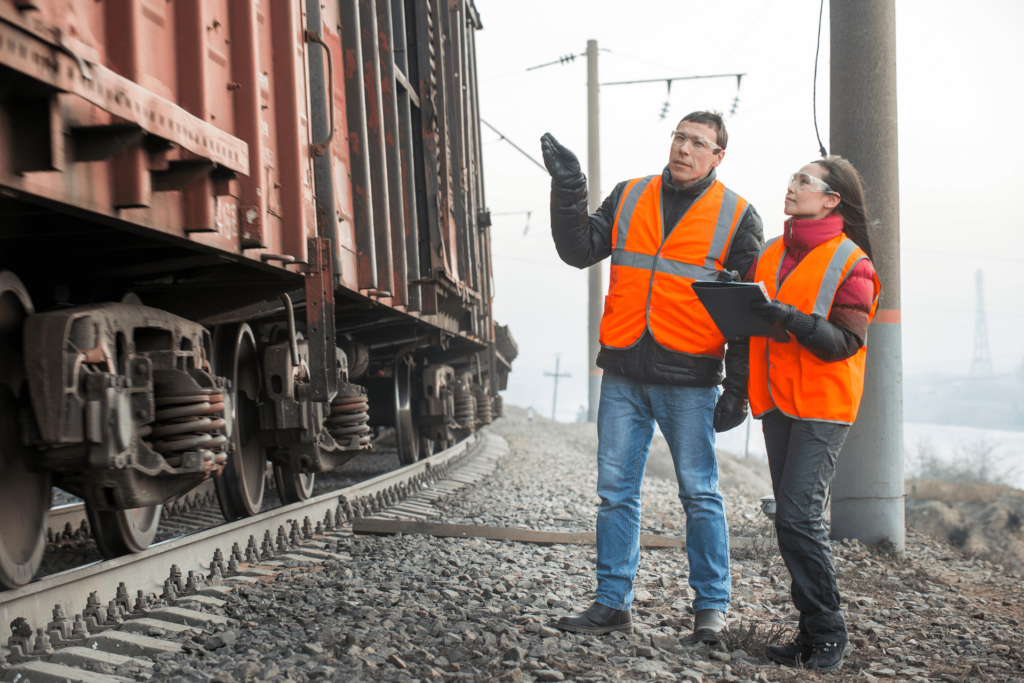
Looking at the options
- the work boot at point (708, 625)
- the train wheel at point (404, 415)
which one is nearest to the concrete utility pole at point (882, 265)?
the work boot at point (708, 625)

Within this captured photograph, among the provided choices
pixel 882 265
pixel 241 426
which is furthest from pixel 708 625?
pixel 882 265

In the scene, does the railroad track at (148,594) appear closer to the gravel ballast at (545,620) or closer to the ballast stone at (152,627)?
the ballast stone at (152,627)

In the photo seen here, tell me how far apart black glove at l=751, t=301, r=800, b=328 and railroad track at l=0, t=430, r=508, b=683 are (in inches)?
92.8

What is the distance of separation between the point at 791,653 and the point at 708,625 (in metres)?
0.32

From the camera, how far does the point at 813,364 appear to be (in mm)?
2955

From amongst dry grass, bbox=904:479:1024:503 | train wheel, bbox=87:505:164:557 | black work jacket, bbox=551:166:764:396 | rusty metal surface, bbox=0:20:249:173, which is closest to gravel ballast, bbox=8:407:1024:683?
train wheel, bbox=87:505:164:557

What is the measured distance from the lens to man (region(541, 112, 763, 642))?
124 inches

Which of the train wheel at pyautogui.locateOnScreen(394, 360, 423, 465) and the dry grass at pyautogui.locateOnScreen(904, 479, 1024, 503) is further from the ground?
the train wheel at pyautogui.locateOnScreen(394, 360, 423, 465)

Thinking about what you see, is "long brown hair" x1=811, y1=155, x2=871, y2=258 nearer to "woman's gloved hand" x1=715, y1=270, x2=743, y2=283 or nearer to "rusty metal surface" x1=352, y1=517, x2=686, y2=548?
"woman's gloved hand" x1=715, y1=270, x2=743, y2=283

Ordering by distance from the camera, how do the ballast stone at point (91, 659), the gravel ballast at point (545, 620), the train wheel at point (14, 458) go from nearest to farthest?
the ballast stone at point (91, 659), the gravel ballast at point (545, 620), the train wheel at point (14, 458)

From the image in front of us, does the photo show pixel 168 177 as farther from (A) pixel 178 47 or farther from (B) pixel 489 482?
(B) pixel 489 482

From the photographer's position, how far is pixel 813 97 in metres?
5.69

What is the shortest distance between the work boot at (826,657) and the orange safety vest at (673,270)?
3.79ft

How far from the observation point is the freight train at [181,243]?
219 cm
